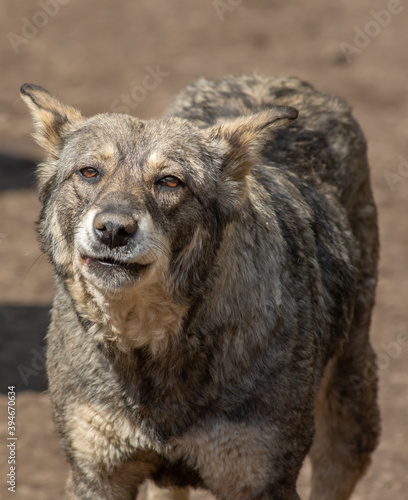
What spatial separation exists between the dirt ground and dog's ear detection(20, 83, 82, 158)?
3307 millimetres

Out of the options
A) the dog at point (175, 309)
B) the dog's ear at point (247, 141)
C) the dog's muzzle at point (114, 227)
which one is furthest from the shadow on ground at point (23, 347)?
the dog's muzzle at point (114, 227)

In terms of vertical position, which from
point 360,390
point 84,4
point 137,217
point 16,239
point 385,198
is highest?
point 84,4

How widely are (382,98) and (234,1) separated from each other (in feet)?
10.9

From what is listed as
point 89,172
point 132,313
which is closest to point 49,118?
point 89,172

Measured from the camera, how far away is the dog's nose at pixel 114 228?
150 inches

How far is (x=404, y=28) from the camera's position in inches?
560

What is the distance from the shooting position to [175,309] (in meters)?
4.29

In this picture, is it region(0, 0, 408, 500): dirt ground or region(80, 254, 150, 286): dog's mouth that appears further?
region(0, 0, 408, 500): dirt ground

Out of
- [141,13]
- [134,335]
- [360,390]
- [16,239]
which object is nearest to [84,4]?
[141,13]

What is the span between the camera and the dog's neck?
422 centimetres

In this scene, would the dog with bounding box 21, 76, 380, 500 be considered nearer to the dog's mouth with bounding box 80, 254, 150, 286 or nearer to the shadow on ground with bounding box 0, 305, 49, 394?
the dog's mouth with bounding box 80, 254, 150, 286

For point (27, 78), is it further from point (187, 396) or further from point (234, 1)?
point (187, 396)

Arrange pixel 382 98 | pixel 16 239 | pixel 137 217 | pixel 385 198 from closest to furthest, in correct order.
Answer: pixel 137 217
pixel 16 239
pixel 385 198
pixel 382 98

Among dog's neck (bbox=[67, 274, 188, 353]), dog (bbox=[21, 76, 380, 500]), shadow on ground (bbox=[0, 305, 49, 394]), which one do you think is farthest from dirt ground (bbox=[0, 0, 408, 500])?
dog's neck (bbox=[67, 274, 188, 353])
